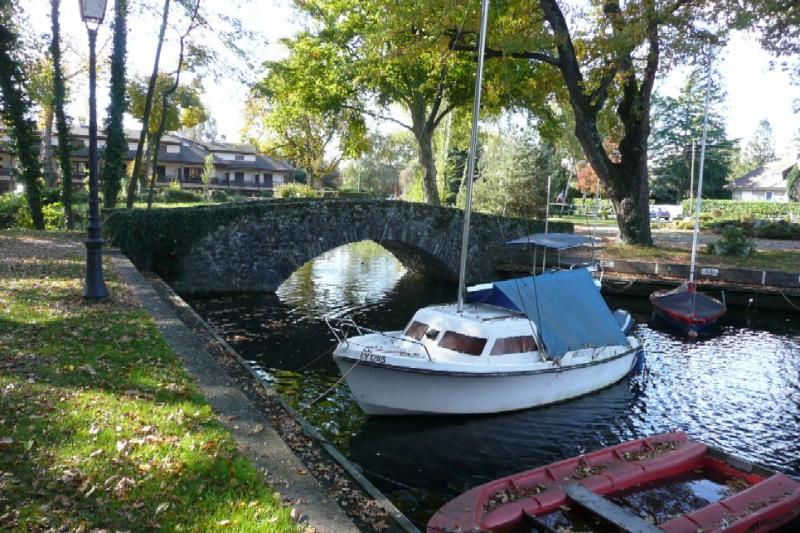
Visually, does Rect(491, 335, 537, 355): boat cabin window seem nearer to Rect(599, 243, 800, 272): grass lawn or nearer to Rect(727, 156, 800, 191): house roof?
Rect(599, 243, 800, 272): grass lawn

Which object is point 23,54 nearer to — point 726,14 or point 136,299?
point 136,299

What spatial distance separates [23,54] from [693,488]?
31937mm

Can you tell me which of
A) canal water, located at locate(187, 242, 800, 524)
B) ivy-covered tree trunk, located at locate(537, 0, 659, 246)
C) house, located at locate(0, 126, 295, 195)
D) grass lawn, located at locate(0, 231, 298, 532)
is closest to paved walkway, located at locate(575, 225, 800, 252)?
ivy-covered tree trunk, located at locate(537, 0, 659, 246)

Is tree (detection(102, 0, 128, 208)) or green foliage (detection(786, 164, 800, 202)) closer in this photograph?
tree (detection(102, 0, 128, 208))

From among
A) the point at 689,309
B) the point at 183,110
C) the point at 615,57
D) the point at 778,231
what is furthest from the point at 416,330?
the point at 183,110

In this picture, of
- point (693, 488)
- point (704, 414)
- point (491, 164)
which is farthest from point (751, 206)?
point (693, 488)

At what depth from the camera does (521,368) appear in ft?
40.6

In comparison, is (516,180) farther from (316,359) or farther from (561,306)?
(316,359)

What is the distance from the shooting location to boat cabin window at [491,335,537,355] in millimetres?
12455

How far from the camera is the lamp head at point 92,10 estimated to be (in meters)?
11.8

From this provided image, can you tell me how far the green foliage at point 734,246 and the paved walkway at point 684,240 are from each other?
1.29 meters

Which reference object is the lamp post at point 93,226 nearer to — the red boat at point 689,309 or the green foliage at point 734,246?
the red boat at point 689,309

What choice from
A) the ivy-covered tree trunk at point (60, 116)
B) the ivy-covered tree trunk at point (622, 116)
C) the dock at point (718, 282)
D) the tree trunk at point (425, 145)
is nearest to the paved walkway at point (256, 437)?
the dock at point (718, 282)

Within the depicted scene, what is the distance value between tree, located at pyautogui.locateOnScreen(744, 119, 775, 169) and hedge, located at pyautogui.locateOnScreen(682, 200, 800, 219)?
3441 inches
